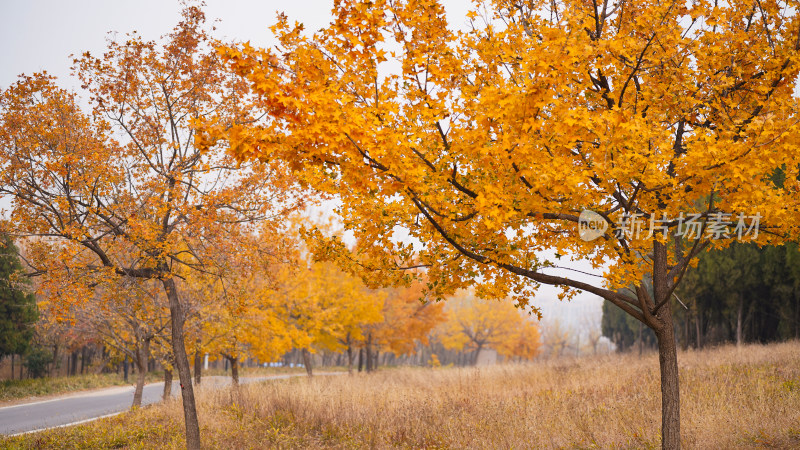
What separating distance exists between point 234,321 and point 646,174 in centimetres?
1283

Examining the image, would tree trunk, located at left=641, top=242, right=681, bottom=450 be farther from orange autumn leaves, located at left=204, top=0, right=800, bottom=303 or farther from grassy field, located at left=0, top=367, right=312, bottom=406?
grassy field, located at left=0, top=367, right=312, bottom=406

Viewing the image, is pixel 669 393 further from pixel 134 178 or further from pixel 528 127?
pixel 134 178

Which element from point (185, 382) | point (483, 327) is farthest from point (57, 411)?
point (483, 327)

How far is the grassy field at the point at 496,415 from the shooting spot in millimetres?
7941

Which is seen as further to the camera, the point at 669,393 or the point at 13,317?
the point at 13,317

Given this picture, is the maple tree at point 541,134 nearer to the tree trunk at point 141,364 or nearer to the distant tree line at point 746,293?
the tree trunk at point 141,364

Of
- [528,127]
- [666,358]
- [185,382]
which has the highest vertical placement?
[528,127]

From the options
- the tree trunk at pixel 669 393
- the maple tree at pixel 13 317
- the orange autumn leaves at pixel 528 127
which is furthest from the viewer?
the maple tree at pixel 13 317

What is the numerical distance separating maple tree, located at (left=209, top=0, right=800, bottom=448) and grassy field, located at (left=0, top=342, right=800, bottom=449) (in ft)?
8.93

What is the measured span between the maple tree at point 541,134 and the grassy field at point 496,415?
2.72 meters

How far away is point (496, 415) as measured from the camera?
9.95 meters

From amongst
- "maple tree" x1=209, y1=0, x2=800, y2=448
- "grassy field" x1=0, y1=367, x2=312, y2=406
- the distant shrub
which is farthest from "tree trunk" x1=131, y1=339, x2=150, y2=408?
the distant shrub

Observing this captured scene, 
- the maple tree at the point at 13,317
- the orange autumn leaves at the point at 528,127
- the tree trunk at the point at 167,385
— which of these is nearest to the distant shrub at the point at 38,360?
the maple tree at the point at 13,317

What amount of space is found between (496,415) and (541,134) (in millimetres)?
7012
